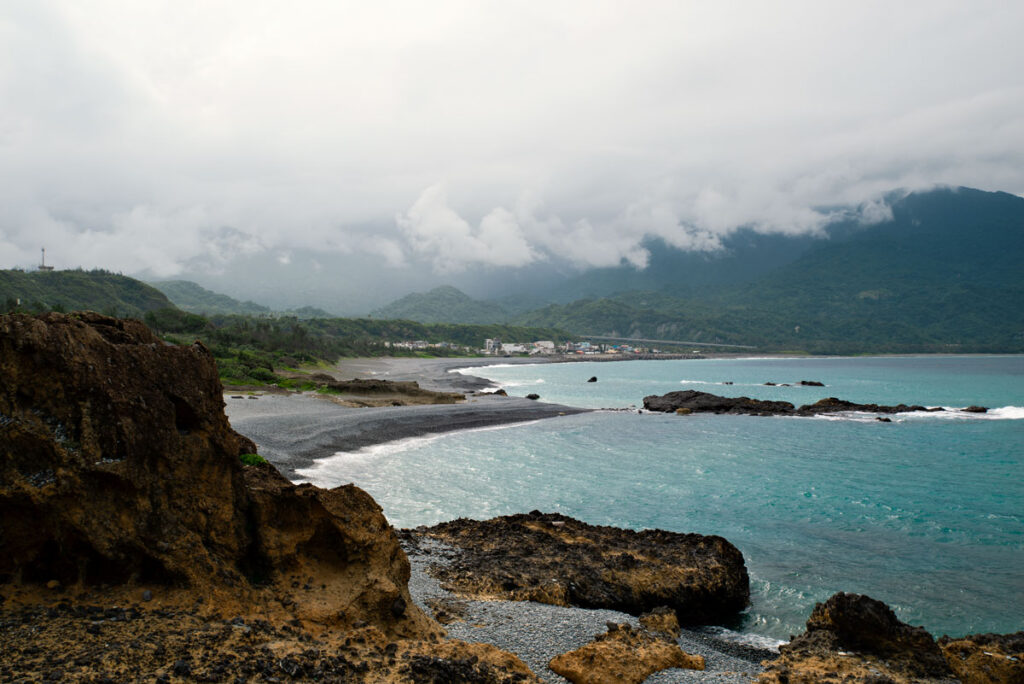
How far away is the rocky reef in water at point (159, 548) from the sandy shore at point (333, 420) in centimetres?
1550

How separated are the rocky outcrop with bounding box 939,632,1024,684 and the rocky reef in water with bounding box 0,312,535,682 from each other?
7.02m

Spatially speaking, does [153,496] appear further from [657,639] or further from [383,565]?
[657,639]

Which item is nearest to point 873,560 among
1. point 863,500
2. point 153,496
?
point 863,500

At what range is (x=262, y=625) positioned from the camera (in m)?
7.04

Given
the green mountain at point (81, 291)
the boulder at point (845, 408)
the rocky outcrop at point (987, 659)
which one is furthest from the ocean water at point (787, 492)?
the green mountain at point (81, 291)

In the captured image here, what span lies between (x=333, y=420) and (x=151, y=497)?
30.5 meters

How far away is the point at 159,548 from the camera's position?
285 inches

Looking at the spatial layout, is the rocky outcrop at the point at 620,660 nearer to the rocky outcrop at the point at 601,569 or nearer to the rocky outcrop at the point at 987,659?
the rocky outcrop at the point at 601,569

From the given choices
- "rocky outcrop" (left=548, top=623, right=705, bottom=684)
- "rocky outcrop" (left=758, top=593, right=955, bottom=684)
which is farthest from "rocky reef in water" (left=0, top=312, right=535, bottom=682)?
"rocky outcrop" (left=758, top=593, right=955, bottom=684)

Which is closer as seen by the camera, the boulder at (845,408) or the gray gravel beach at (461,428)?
the gray gravel beach at (461,428)

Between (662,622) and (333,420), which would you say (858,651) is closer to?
(662,622)

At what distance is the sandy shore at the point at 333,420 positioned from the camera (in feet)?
94.0

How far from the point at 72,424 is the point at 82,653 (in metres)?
2.86

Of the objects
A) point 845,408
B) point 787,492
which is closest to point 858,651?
point 787,492
